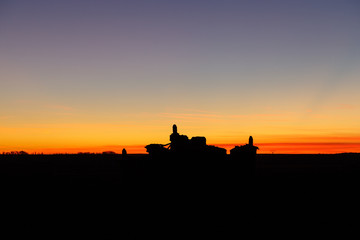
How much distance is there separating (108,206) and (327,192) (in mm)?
13618

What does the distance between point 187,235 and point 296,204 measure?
8.28 m

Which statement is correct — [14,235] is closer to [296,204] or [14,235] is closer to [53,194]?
[53,194]

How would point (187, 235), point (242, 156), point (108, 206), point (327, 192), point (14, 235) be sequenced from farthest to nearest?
1. point (327, 192)
2. point (108, 206)
3. point (242, 156)
4. point (14, 235)
5. point (187, 235)

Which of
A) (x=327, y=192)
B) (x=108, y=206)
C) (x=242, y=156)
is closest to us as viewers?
(x=242, y=156)

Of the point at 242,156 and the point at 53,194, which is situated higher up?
the point at 242,156

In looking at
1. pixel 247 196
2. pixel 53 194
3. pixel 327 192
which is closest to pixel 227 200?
pixel 247 196

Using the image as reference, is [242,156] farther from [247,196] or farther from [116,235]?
[116,235]

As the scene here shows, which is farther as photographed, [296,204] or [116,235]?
[296,204]

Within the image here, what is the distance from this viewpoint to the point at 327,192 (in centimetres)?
2252

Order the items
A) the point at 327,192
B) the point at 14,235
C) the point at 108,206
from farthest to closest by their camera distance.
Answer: the point at 327,192 < the point at 108,206 < the point at 14,235


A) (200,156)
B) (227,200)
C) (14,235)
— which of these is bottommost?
(14,235)

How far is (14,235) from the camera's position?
1293cm

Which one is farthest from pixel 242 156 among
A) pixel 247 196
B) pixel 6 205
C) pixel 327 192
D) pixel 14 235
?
pixel 6 205

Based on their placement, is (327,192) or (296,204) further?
(327,192)
